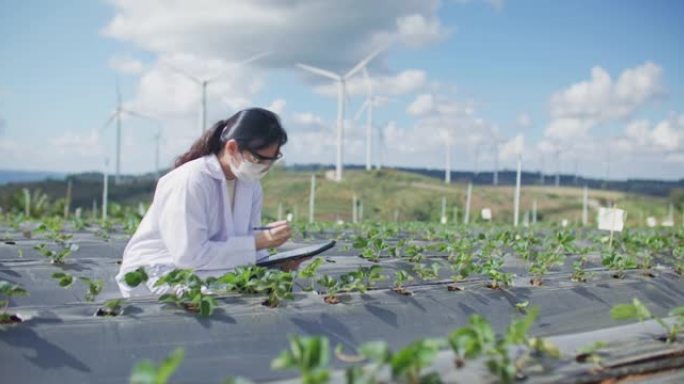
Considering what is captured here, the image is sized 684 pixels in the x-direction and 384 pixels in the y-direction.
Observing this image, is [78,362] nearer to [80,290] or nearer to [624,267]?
[80,290]

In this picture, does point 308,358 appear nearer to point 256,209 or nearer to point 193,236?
point 193,236

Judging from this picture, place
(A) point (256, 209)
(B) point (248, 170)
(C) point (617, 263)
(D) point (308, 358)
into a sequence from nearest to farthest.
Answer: (D) point (308, 358) < (B) point (248, 170) < (A) point (256, 209) < (C) point (617, 263)

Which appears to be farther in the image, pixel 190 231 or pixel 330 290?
pixel 190 231

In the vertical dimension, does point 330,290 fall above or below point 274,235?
below

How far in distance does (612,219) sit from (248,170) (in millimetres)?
3176

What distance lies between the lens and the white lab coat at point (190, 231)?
320 cm

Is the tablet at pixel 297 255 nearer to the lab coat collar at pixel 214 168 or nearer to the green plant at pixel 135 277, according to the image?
the lab coat collar at pixel 214 168

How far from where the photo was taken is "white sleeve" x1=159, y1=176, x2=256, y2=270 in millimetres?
3188

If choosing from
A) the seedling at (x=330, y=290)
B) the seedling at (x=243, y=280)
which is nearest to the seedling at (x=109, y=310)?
the seedling at (x=243, y=280)

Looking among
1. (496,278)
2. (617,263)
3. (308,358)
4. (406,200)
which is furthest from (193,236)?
(406,200)

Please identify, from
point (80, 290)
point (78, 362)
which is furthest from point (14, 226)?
point (78, 362)

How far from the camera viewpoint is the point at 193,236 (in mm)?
3197

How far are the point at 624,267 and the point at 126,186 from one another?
34963 millimetres

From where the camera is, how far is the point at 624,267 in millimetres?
4383
